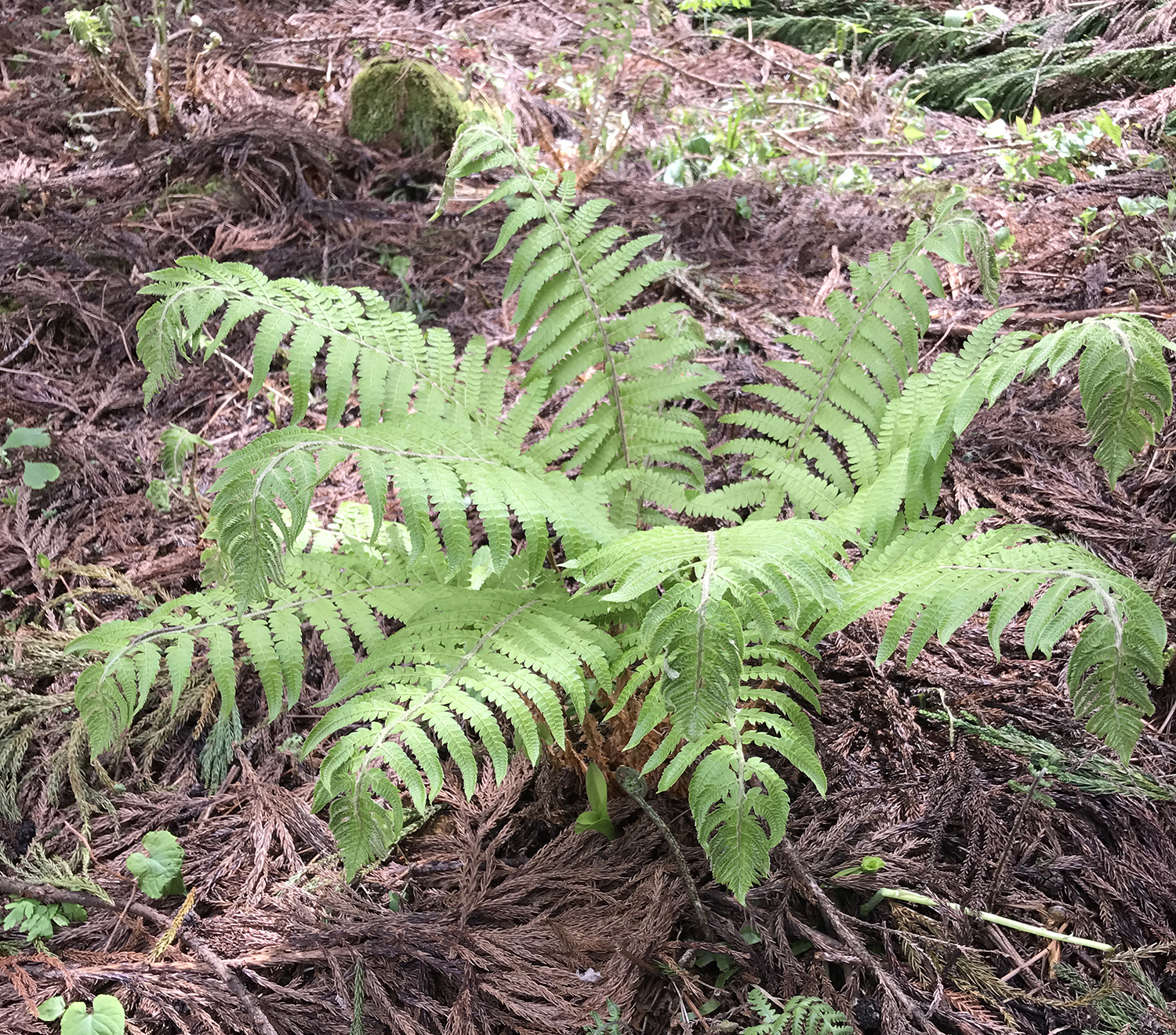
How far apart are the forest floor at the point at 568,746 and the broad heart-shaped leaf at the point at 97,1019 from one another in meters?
0.07

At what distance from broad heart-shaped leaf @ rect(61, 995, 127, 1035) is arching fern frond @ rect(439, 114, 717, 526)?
142cm

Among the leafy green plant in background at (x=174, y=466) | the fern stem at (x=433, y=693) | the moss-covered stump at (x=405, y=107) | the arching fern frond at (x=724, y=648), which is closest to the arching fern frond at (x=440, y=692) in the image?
the fern stem at (x=433, y=693)

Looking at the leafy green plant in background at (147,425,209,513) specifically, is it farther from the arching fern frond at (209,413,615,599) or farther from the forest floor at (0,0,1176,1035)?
the arching fern frond at (209,413,615,599)

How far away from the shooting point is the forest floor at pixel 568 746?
1695 millimetres

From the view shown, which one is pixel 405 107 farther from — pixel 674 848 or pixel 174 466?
pixel 674 848

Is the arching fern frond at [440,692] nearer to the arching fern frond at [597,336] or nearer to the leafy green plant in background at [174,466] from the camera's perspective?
the arching fern frond at [597,336]

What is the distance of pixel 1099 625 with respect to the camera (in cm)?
131

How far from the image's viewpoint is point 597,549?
1724 mm

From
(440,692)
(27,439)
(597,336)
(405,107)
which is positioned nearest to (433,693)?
(440,692)

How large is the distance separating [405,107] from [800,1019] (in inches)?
152

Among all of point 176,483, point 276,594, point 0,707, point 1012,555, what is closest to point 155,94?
point 176,483

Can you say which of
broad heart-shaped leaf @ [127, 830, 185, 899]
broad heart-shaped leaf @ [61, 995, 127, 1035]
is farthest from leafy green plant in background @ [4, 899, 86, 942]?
broad heart-shaped leaf @ [61, 995, 127, 1035]

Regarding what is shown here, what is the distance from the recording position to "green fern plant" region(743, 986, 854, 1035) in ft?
4.99

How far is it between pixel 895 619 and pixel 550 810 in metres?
0.95
